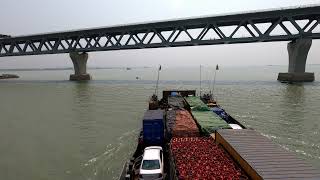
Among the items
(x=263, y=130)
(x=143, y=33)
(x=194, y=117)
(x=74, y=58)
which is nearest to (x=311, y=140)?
(x=263, y=130)

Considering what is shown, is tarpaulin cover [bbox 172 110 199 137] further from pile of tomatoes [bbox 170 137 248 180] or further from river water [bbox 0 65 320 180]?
river water [bbox 0 65 320 180]

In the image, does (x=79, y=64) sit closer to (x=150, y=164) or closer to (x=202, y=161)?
(x=150, y=164)

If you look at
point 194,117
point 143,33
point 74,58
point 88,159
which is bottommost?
point 88,159

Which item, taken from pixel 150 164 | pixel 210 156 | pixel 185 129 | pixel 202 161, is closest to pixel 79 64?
pixel 185 129

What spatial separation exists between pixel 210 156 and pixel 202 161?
998 millimetres

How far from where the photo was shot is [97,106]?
52469mm

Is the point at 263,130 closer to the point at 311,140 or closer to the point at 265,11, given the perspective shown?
the point at 311,140

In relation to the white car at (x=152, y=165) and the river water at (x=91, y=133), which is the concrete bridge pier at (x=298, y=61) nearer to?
the river water at (x=91, y=133)

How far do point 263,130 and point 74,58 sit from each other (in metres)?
99.2

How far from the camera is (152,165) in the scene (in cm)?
1859

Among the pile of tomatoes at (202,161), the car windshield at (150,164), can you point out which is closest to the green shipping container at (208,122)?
the pile of tomatoes at (202,161)

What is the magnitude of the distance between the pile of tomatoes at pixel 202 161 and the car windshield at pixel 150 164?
1.18 metres

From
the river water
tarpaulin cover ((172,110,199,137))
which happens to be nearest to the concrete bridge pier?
the river water

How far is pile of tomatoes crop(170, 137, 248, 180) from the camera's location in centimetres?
1473
